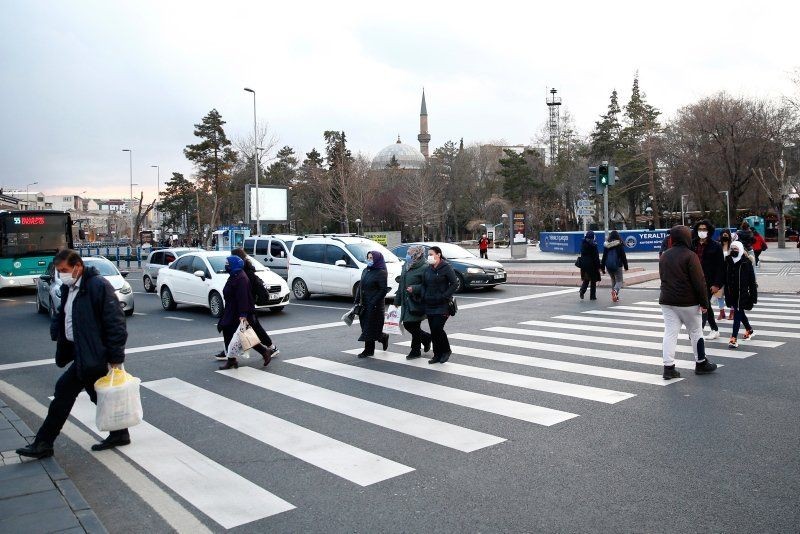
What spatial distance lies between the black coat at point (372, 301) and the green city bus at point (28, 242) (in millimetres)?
16955

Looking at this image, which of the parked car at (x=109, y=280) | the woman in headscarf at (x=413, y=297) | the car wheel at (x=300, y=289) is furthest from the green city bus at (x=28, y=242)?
the woman in headscarf at (x=413, y=297)

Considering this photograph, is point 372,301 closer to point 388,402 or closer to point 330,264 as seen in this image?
point 388,402

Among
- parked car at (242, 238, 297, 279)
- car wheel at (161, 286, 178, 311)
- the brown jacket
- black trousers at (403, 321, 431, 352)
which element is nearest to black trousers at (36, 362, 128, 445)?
black trousers at (403, 321, 431, 352)

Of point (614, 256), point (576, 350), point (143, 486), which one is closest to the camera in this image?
point (143, 486)

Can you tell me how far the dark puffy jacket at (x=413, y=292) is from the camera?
980cm

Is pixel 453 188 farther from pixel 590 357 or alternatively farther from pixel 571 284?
pixel 590 357

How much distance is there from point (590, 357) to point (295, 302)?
11.0m

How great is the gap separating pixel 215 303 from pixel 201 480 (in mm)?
11157

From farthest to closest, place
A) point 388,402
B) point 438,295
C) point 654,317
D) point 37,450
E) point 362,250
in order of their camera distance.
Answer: point 362,250, point 654,317, point 438,295, point 388,402, point 37,450

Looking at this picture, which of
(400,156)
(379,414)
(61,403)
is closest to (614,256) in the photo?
(379,414)

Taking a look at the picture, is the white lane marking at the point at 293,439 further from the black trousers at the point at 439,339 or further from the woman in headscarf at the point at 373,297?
the black trousers at the point at 439,339

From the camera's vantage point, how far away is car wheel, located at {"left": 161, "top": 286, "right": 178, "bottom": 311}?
17.8 meters

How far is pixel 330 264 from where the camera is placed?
62.1ft

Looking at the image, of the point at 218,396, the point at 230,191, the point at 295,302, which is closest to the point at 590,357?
the point at 218,396
